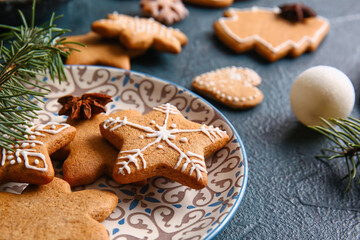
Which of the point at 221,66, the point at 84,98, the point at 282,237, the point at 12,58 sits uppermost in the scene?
the point at 12,58

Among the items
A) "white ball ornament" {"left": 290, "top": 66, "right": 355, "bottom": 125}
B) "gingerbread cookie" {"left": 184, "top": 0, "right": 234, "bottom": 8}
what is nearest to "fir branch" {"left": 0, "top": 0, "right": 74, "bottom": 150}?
"white ball ornament" {"left": 290, "top": 66, "right": 355, "bottom": 125}

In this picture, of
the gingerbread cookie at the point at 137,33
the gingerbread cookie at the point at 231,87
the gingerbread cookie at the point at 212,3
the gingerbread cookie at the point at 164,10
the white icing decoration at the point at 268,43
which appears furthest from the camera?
the gingerbread cookie at the point at 212,3

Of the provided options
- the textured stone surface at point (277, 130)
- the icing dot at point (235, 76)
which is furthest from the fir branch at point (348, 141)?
the icing dot at point (235, 76)

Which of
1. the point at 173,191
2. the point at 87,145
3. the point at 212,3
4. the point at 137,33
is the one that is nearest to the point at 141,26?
the point at 137,33

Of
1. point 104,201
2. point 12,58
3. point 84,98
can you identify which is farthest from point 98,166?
point 12,58

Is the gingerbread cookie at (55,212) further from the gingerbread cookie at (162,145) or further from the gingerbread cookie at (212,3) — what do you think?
the gingerbread cookie at (212,3)

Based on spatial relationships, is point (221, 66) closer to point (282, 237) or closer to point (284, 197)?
point (284, 197)

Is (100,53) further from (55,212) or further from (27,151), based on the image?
(55,212)
